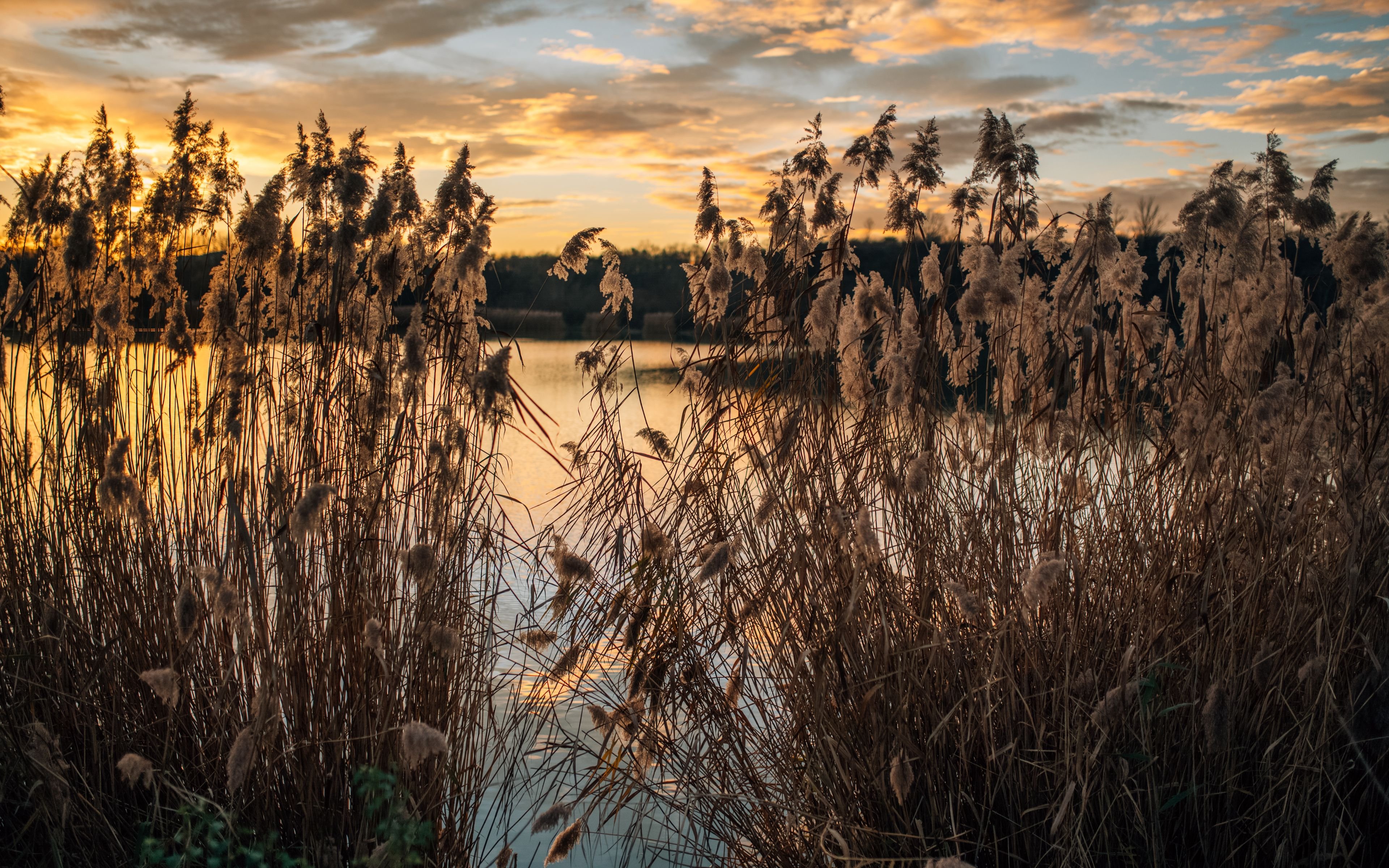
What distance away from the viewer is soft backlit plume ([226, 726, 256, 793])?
1.54 m

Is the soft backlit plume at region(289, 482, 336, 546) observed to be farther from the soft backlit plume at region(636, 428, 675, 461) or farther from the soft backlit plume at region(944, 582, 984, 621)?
the soft backlit plume at region(944, 582, 984, 621)

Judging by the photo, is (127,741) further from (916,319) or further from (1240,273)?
(1240,273)

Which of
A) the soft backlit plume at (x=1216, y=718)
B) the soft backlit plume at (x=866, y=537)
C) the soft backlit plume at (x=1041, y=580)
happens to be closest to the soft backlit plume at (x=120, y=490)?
the soft backlit plume at (x=866, y=537)

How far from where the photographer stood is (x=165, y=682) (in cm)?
162

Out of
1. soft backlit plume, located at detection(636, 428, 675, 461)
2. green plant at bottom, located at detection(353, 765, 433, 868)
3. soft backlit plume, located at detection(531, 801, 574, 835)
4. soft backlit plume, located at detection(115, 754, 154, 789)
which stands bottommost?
soft backlit plume, located at detection(531, 801, 574, 835)

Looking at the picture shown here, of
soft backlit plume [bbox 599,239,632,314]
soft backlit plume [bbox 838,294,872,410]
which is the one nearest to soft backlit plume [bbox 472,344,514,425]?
soft backlit plume [bbox 599,239,632,314]

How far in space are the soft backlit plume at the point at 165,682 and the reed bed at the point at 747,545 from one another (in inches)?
5.6

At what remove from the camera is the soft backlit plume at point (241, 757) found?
60.6 inches

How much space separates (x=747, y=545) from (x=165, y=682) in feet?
4.62

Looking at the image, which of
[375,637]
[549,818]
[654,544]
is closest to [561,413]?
[654,544]

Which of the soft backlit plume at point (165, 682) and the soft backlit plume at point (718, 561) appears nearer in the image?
the soft backlit plume at point (165, 682)

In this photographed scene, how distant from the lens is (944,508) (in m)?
2.32

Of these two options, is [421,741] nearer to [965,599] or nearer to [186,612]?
[186,612]

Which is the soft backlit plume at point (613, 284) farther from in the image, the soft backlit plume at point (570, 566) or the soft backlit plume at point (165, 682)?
the soft backlit plume at point (165, 682)
